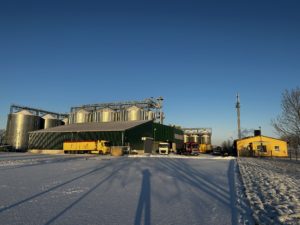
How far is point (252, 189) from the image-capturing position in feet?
35.0

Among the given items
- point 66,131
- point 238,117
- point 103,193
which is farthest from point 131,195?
point 238,117

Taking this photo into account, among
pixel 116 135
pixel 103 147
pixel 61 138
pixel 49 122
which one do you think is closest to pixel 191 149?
pixel 116 135

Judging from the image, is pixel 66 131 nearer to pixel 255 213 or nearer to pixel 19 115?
pixel 19 115

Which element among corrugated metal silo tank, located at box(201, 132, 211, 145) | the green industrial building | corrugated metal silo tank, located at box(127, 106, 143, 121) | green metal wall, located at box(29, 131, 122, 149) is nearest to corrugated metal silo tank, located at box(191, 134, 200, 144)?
corrugated metal silo tank, located at box(201, 132, 211, 145)

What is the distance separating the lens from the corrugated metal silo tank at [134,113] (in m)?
63.8

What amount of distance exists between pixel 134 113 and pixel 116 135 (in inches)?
749

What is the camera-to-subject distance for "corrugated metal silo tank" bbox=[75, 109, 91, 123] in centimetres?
7012

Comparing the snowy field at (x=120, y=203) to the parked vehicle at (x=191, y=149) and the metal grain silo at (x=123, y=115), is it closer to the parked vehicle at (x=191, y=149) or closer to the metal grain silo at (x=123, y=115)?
the parked vehicle at (x=191, y=149)

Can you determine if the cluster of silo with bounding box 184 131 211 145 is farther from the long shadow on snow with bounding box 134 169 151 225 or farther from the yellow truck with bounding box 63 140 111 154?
the long shadow on snow with bounding box 134 169 151 225

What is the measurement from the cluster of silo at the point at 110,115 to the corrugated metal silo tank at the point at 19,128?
1120cm

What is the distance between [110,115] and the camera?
2653 inches

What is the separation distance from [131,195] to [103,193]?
108 cm

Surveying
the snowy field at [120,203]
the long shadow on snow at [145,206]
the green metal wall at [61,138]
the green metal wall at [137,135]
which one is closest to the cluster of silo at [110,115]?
the green metal wall at [137,135]

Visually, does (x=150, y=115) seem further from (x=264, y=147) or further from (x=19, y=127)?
(x=19, y=127)
